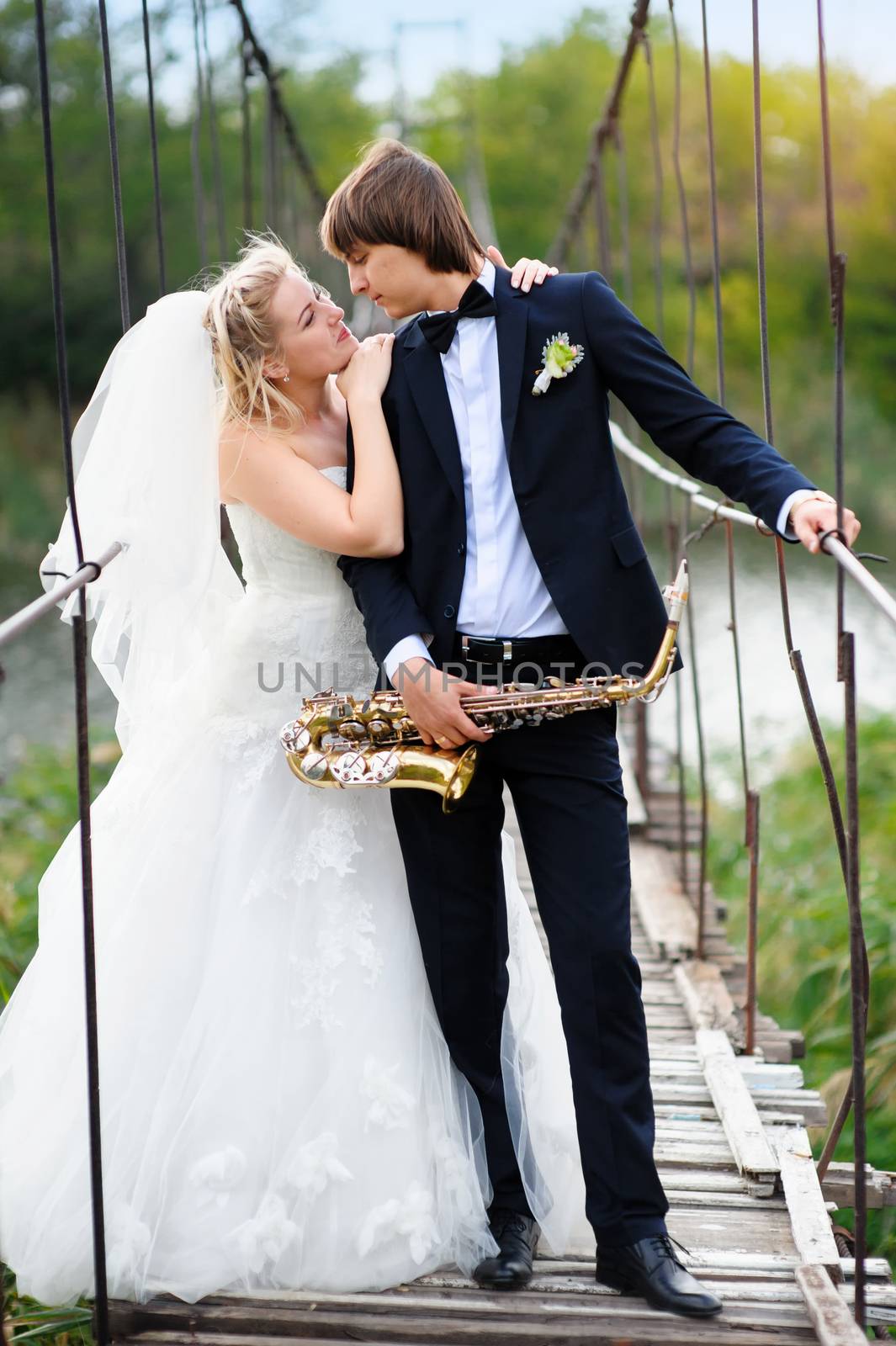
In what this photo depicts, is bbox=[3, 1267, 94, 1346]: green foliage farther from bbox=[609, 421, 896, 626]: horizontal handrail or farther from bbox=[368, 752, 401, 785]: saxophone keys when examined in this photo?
bbox=[609, 421, 896, 626]: horizontal handrail

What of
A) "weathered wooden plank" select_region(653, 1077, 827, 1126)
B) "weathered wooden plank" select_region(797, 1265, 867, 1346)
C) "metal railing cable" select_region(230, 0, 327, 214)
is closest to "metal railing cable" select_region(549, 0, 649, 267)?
"metal railing cable" select_region(230, 0, 327, 214)

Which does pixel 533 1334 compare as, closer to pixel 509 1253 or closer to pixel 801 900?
pixel 509 1253

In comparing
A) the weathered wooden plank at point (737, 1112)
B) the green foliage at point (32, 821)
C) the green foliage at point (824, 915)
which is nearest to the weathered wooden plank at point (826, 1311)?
the weathered wooden plank at point (737, 1112)

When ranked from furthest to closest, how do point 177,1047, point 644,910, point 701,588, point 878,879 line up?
point 701,588 → point 878,879 → point 644,910 → point 177,1047

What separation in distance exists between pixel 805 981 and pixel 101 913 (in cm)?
225

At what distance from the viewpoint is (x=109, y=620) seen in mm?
2064

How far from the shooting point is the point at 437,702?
1.72 metres

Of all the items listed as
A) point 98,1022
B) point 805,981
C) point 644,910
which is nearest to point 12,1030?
point 98,1022

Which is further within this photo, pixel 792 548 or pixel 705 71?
pixel 792 548

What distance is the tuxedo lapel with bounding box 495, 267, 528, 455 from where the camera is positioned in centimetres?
174

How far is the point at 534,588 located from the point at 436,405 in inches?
10.8

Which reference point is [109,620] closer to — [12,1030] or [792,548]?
[12,1030]

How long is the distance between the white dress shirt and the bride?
12cm

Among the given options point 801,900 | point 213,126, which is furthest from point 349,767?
point 801,900
